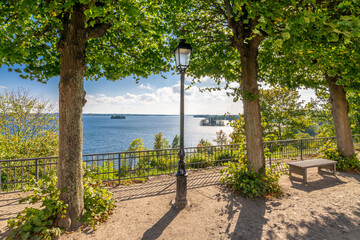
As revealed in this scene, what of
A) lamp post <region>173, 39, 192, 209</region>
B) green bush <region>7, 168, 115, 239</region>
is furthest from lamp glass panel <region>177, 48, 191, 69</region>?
green bush <region>7, 168, 115, 239</region>

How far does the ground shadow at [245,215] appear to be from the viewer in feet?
11.9

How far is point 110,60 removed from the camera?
6.20 metres

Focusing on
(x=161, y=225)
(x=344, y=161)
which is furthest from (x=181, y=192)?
(x=344, y=161)

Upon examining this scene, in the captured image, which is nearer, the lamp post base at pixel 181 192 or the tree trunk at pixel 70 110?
the tree trunk at pixel 70 110

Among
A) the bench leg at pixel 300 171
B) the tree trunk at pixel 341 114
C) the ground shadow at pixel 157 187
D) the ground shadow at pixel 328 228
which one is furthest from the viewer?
the tree trunk at pixel 341 114

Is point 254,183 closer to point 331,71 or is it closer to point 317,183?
point 317,183

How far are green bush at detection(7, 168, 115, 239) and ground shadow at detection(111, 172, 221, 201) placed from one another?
116cm

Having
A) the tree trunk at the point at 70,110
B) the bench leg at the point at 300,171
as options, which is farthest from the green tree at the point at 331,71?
the tree trunk at the point at 70,110

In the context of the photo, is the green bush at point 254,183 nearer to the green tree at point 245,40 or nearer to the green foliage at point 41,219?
the green tree at point 245,40

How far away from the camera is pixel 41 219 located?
11.1 feet

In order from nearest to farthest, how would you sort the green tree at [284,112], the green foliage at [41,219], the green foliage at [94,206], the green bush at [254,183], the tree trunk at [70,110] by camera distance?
the green foliage at [41,219]
the tree trunk at [70,110]
the green foliage at [94,206]
the green bush at [254,183]
the green tree at [284,112]

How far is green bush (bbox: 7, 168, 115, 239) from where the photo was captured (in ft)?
10.8

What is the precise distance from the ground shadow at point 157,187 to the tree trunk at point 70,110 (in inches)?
71.7

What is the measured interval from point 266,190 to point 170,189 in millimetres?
3063
